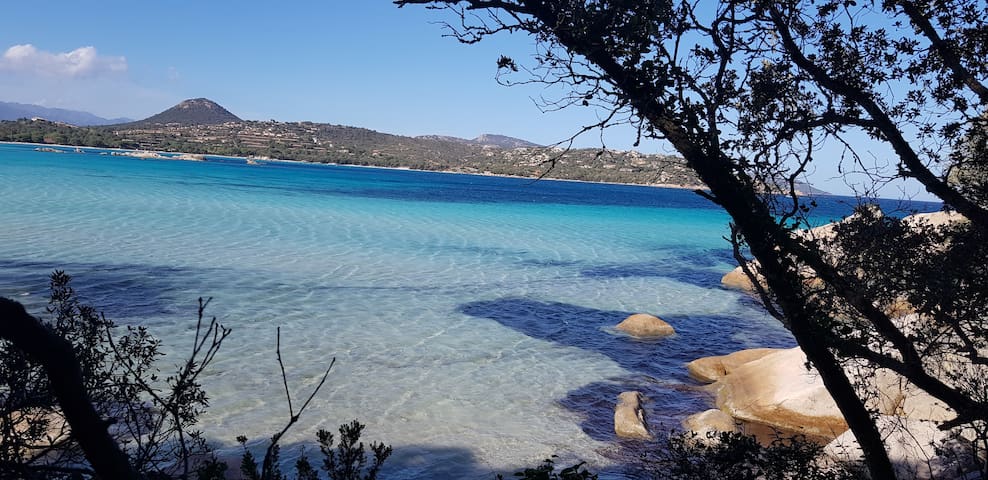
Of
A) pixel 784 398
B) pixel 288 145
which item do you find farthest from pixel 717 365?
pixel 288 145

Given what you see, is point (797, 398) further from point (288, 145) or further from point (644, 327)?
point (288, 145)

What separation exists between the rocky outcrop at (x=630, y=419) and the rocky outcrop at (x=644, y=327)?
16.9 feet

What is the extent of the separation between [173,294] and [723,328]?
1426cm

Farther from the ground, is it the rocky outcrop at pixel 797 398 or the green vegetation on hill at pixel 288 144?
the green vegetation on hill at pixel 288 144

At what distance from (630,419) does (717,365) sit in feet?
13.1

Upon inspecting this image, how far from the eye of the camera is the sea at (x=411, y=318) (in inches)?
368

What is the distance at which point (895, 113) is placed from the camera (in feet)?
17.3

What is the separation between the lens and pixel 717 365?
1288cm

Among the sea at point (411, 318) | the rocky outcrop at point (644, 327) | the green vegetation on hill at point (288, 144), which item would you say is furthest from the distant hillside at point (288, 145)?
the rocky outcrop at point (644, 327)

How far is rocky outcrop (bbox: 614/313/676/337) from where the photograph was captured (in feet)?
51.1

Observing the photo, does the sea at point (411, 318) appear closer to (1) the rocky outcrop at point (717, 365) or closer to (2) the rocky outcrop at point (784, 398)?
(1) the rocky outcrop at point (717, 365)

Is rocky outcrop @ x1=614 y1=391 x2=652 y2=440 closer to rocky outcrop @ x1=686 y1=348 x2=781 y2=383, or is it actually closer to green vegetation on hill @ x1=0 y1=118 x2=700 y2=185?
rocky outcrop @ x1=686 y1=348 x2=781 y2=383

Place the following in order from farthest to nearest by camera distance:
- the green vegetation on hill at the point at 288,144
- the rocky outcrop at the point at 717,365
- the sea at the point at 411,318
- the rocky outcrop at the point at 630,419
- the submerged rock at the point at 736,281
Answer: the green vegetation on hill at the point at 288,144, the submerged rock at the point at 736,281, the rocky outcrop at the point at 717,365, the rocky outcrop at the point at 630,419, the sea at the point at 411,318

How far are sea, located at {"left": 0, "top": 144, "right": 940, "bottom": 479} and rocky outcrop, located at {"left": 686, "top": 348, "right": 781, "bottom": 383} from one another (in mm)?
377
